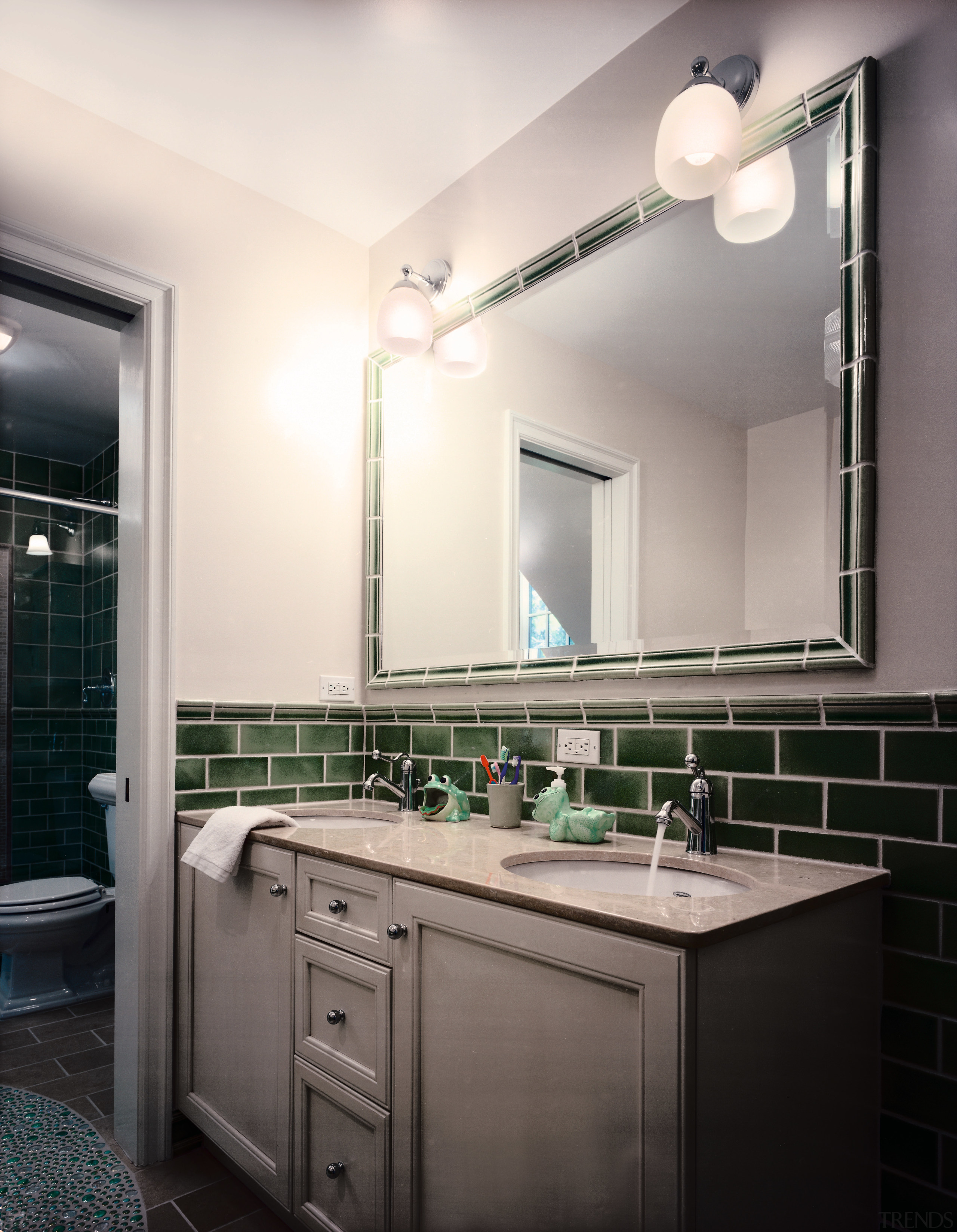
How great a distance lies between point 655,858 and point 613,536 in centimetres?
68

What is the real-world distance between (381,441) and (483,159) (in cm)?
80

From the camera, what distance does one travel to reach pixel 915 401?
3.98ft

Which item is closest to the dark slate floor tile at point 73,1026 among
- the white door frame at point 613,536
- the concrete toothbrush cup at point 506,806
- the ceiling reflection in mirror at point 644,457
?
the ceiling reflection in mirror at point 644,457

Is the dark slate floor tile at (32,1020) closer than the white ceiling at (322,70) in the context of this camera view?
No

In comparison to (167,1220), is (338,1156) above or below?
above

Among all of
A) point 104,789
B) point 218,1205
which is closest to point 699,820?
point 218,1205

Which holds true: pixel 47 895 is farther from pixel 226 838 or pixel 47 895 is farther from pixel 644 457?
pixel 644 457

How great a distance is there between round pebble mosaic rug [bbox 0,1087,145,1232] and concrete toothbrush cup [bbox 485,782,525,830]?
3.49 ft

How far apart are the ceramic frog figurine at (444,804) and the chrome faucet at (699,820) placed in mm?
594

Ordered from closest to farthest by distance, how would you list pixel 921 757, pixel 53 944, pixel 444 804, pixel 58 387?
pixel 921 757 < pixel 444 804 < pixel 53 944 < pixel 58 387

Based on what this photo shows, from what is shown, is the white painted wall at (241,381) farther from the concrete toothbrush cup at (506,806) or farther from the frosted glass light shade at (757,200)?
the frosted glass light shade at (757,200)

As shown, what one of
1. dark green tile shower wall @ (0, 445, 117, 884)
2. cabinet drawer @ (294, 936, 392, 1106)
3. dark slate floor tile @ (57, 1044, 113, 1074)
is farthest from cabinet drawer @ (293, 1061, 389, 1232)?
dark green tile shower wall @ (0, 445, 117, 884)

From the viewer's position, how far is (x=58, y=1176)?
1733mm

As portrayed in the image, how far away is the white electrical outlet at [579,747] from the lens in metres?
1.64
